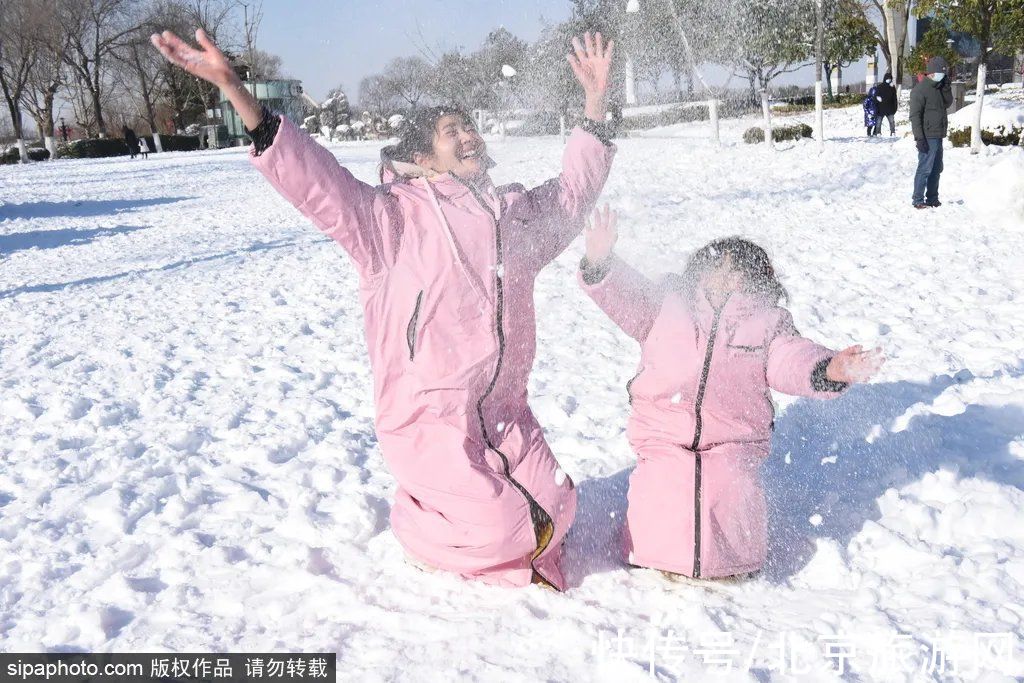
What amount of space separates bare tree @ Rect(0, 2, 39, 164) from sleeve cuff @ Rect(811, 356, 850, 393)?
149 feet

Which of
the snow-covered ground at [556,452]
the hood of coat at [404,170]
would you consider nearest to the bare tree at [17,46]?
the snow-covered ground at [556,452]

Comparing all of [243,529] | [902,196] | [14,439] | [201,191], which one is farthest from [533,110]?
[201,191]

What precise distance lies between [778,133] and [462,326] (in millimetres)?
19459

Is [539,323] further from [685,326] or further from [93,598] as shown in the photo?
[93,598]

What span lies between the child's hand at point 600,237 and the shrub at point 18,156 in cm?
3846

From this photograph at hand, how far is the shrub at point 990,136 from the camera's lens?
51.0ft

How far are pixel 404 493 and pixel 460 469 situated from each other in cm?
34

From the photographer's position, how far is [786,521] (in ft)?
10.3

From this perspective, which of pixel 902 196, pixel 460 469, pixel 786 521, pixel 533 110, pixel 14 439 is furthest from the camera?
pixel 902 196

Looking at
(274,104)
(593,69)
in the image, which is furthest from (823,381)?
(274,104)

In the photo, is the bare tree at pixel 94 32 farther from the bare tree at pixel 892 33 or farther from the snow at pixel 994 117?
the snow at pixel 994 117

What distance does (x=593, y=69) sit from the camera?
2.82 meters

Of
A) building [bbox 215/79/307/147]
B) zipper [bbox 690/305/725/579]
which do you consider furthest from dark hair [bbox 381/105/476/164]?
building [bbox 215/79/307/147]

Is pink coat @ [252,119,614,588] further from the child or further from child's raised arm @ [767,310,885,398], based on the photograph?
child's raised arm @ [767,310,885,398]
